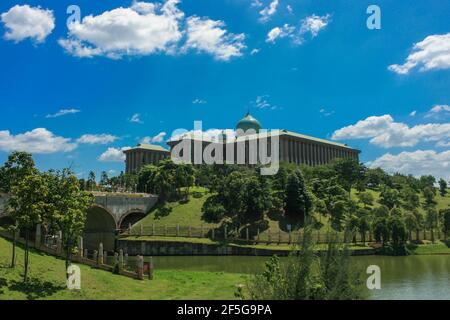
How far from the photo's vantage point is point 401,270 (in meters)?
42.5

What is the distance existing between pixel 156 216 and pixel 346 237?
6844 centimetres

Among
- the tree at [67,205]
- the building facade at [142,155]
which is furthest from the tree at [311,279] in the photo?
the building facade at [142,155]

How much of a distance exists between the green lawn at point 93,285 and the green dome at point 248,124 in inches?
4545

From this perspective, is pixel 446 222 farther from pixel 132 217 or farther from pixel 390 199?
pixel 132 217

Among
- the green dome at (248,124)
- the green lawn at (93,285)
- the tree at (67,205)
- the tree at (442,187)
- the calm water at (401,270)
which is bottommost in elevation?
the calm water at (401,270)

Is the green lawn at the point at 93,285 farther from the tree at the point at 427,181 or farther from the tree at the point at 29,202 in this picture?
the tree at the point at 427,181

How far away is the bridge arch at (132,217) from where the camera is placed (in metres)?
79.5

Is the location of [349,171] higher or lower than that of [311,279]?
higher

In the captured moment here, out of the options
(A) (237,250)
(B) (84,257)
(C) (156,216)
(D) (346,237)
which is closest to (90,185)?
(C) (156,216)

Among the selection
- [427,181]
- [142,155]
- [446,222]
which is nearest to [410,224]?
[446,222]

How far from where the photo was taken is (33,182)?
24172 millimetres

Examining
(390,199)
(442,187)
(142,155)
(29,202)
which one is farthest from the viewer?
(142,155)

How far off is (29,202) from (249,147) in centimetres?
11783

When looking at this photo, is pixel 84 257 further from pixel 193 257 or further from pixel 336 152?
pixel 336 152
